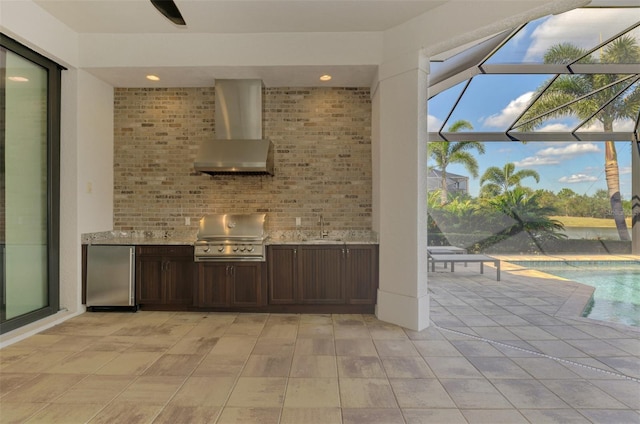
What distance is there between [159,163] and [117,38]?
1725 mm

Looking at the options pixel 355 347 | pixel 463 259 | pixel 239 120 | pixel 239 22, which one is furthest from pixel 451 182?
pixel 239 22

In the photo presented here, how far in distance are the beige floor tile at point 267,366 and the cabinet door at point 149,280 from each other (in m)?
2.12

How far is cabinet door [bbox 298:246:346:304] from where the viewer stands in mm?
4539

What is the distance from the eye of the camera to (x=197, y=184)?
205 inches

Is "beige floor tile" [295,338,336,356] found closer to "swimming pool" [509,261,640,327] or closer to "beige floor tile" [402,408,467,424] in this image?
"beige floor tile" [402,408,467,424]

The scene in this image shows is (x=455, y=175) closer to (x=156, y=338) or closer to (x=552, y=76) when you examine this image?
(x=552, y=76)

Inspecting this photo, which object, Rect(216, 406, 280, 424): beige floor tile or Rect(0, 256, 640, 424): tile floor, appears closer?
Rect(216, 406, 280, 424): beige floor tile

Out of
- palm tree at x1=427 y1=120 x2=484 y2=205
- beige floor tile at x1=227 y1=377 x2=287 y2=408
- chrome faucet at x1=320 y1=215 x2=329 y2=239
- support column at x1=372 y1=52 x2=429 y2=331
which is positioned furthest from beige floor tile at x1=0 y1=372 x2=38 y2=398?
palm tree at x1=427 y1=120 x2=484 y2=205

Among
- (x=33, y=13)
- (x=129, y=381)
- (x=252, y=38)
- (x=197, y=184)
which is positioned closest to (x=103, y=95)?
(x=33, y=13)

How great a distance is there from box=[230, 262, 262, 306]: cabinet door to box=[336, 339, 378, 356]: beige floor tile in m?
1.42

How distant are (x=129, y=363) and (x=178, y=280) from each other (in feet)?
5.37

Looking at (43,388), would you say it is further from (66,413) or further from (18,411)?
(66,413)

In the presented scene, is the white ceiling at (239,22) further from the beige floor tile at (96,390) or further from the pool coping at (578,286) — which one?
the pool coping at (578,286)

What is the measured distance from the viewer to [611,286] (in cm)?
484
